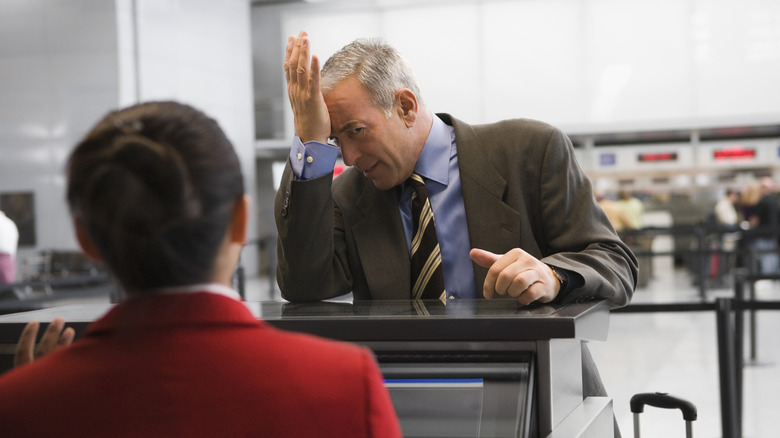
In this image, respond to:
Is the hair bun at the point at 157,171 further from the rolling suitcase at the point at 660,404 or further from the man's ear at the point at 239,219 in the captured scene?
the rolling suitcase at the point at 660,404

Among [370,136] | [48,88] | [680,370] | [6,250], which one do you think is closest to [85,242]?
[370,136]

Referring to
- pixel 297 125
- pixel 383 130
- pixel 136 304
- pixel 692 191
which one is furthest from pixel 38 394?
pixel 692 191

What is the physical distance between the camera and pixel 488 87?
51.1 ft

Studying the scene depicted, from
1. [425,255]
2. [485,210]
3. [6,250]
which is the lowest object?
[6,250]

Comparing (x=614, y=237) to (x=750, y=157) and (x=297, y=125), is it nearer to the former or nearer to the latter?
(x=297, y=125)

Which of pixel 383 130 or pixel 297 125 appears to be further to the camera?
pixel 383 130

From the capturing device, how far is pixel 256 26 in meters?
16.2

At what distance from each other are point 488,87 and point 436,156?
45.7ft

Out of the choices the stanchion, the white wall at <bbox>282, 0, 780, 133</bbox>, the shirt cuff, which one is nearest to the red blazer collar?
the shirt cuff

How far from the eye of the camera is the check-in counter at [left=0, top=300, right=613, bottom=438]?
1160 millimetres

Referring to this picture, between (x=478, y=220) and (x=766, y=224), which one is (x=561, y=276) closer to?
(x=478, y=220)

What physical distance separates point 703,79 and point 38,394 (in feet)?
50.9

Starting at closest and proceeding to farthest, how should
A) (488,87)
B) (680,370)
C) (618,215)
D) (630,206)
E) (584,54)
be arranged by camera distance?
1. (680,370)
2. (618,215)
3. (630,206)
4. (584,54)
5. (488,87)

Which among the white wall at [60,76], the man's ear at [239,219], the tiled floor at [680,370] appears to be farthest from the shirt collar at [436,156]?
the white wall at [60,76]
